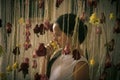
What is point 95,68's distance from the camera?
165 centimetres

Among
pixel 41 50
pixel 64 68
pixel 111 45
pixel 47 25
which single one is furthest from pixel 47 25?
pixel 111 45

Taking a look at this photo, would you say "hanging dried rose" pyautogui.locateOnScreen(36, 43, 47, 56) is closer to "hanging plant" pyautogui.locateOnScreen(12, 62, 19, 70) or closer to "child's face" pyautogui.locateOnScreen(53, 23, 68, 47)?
"child's face" pyautogui.locateOnScreen(53, 23, 68, 47)

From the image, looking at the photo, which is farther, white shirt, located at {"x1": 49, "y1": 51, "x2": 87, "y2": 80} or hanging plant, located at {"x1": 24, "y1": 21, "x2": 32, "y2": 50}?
hanging plant, located at {"x1": 24, "y1": 21, "x2": 32, "y2": 50}

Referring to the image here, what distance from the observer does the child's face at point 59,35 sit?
157 cm

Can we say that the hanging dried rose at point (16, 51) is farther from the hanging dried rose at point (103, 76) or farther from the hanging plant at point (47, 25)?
the hanging dried rose at point (103, 76)

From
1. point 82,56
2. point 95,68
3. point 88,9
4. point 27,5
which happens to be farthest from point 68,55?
point 27,5

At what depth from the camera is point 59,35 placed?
5.16 feet

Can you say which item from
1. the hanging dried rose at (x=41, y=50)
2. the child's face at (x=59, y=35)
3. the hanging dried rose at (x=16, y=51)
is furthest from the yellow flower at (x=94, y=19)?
the hanging dried rose at (x=16, y=51)

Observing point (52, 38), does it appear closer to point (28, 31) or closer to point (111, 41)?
→ point (28, 31)

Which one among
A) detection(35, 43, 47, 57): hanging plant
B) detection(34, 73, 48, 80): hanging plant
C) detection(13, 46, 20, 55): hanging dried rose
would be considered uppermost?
detection(35, 43, 47, 57): hanging plant

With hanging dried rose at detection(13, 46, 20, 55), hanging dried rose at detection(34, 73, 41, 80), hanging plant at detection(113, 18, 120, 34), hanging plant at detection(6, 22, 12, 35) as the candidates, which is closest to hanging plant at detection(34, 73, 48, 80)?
hanging dried rose at detection(34, 73, 41, 80)

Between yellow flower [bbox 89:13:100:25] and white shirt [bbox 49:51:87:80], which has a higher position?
yellow flower [bbox 89:13:100:25]

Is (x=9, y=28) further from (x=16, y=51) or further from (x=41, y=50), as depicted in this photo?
(x=41, y=50)

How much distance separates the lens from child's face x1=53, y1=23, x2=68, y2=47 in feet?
5.16
